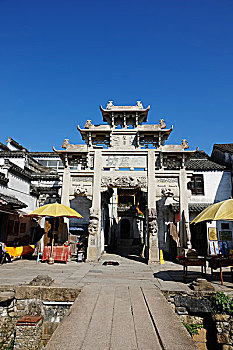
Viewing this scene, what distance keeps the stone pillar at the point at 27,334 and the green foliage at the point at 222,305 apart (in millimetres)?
4177

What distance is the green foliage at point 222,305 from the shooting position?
5.54m

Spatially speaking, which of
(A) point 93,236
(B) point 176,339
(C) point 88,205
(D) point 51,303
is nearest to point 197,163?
(C) point 88,205

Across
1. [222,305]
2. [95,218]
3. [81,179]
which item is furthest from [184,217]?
[222,305]

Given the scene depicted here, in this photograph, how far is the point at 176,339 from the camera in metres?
3.07

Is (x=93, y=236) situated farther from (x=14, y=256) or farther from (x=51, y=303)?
(x=51, y=303)

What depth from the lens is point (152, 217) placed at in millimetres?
12102

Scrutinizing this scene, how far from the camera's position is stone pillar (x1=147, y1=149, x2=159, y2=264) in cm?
1161

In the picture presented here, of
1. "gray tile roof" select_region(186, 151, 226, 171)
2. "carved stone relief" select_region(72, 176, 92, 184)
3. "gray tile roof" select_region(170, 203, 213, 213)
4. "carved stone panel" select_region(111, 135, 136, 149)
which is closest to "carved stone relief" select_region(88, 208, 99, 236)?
"carved stone relief" select_region(72, 176, 92, 184)

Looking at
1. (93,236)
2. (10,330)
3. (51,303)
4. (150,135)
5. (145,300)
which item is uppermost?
(150,135)

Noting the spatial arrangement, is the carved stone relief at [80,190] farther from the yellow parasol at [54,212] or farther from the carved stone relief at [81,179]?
the yellow parasol at [54,212]

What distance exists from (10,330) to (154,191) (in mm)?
9111

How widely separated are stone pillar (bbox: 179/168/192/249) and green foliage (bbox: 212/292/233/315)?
6.69m

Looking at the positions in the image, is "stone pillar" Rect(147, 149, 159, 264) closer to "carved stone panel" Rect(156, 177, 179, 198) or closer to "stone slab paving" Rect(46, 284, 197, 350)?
"carved stone panel" Rect(156, 177, 179, 198)

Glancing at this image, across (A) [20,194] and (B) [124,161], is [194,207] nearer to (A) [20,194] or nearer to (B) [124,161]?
(B) [124,161]
